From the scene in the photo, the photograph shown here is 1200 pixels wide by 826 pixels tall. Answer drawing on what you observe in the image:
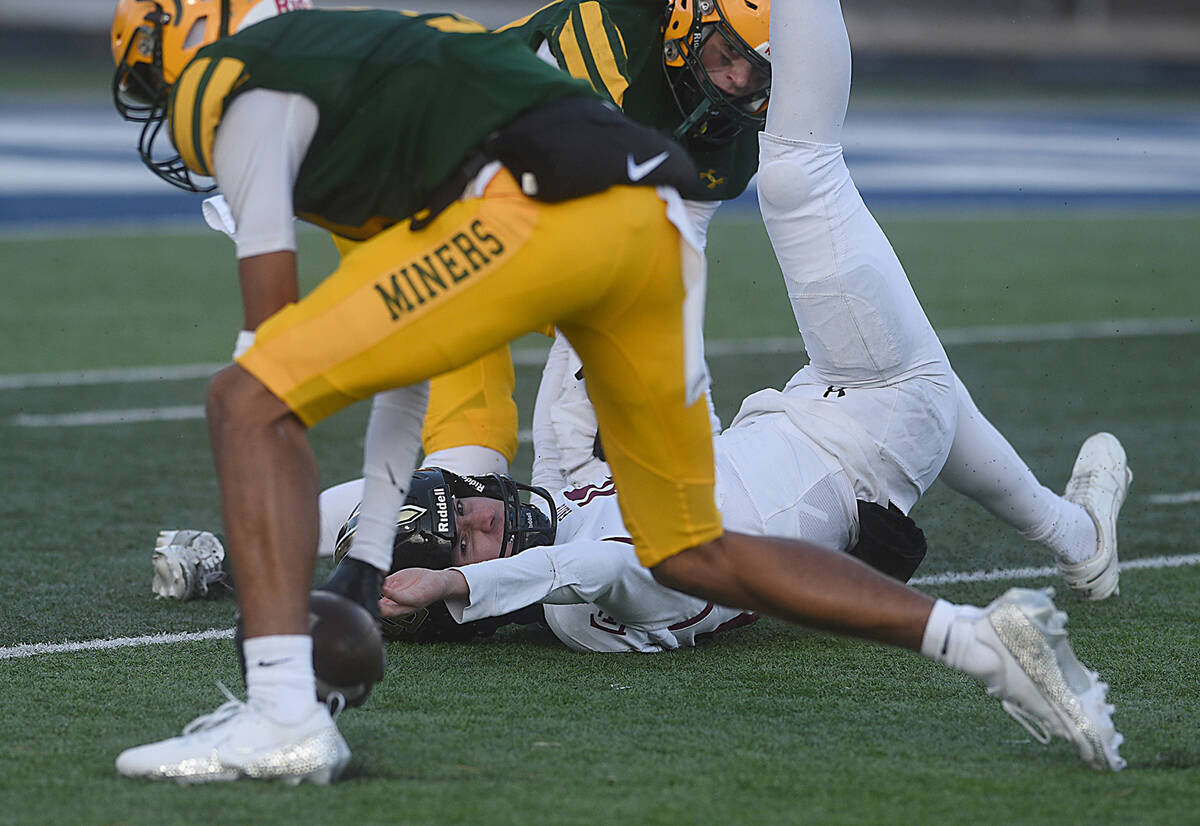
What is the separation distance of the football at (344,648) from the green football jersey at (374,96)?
695 mm

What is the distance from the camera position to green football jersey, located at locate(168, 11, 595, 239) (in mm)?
2580

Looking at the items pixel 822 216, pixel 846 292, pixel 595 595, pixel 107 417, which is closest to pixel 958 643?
pixel 595 595

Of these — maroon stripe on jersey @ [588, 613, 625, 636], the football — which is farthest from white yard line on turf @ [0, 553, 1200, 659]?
the football

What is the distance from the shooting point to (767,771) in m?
2.82

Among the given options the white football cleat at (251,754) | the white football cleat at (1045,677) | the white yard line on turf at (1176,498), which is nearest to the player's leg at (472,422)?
the white football cleat at (251,754)

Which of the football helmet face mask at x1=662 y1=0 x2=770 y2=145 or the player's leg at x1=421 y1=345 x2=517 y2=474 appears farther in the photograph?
the player's leg at x1=421 y1=345 x2=517 y2=474

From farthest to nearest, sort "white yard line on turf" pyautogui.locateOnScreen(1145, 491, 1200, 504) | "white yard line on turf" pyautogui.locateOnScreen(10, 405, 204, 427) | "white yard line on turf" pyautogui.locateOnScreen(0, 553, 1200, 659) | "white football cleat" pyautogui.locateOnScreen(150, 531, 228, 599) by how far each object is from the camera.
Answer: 1. "white yard line on turf" pyautogui.locateOnScreen(10, 405, 204, 427)
2. "white yard line on turf" pyautogui.locateOnScreen(1145, 491, 1200, 504)
3. "white football cleat" pyautogui.locateOnScreen(150, 531, 228, 599)
4. "white yard line on turf" pyautogui.locateOnScreen(0, 553, 1200, 659)

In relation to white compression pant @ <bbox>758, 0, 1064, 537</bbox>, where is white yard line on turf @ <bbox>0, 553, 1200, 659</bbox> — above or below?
below

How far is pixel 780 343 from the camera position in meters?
7.94

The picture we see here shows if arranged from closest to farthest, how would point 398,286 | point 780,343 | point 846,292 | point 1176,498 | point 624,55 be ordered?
point 398,286, point 846,292, point 624,55, point 1176,498, point 780,343

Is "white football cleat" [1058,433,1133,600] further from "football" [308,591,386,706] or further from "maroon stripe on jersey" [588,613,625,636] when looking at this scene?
"football" [308,591,386,706]

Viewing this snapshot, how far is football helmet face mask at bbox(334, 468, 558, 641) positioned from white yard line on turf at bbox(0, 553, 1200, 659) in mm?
396

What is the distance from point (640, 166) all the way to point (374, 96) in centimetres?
42

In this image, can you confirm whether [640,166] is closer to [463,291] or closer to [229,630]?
[463,291]
